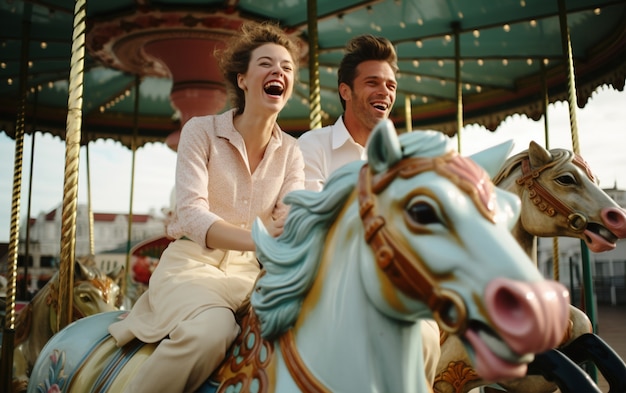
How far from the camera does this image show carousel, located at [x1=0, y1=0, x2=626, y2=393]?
2.28 meters

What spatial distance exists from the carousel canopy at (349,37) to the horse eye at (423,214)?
299 cm

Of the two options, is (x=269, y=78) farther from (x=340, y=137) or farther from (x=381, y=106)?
(x=381, y=106)

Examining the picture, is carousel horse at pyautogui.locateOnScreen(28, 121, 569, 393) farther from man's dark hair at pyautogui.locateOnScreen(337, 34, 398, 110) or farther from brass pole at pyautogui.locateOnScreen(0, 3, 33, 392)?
brass pole at pyautogui.locateOnScreen(0, 3, 33, 392)

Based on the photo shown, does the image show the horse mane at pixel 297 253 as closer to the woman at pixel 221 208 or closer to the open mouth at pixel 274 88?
the woman at pixel 221 208

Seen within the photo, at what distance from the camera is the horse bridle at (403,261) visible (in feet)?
3.58

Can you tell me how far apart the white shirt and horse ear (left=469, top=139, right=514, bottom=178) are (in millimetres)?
1124

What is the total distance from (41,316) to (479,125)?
5961 mm

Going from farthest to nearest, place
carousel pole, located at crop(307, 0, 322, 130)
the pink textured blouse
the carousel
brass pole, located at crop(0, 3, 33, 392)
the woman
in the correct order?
brass pole, located at crop(0, 3, 33, 392), carousel pole, located at crop(307, 0, 322, 130), the carousel, the pink textured blouse, the woman

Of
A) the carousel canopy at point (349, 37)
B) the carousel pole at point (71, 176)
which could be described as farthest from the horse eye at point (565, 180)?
the carousel pole at point (71, 176)

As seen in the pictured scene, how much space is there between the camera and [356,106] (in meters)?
2.76

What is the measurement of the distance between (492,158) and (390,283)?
42 centimetres

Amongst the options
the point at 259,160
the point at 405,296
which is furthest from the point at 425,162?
the point at 259,160

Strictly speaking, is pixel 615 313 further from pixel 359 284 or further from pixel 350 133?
pixel 359 284

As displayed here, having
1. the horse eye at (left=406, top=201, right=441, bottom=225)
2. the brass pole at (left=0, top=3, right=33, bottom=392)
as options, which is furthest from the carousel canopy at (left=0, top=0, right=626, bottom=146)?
the horse eye at (left=406, top=201, right=441, bottom=225)
